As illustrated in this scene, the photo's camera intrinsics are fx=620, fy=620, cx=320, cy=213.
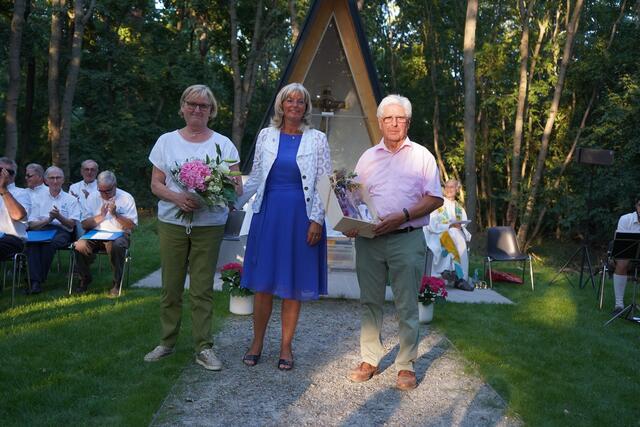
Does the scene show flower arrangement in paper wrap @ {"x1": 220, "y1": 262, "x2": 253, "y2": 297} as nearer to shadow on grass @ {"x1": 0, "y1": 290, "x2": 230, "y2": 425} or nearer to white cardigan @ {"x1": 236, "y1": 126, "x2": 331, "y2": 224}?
shadow on grass @ {"x1": 0, "y1": 290, "x2": 230, "y2": 425}

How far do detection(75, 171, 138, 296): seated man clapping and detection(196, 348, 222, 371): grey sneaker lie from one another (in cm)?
303

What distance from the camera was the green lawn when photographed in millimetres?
3773

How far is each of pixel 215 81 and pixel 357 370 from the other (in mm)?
21150

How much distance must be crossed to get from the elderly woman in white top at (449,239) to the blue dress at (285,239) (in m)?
5.16

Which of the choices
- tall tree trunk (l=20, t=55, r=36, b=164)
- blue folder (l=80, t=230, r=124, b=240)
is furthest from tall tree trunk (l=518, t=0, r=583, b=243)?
tall tree trunk (l=20, t=55, r=36, b=164)

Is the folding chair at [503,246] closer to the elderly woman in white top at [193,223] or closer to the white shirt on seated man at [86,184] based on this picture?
the white shirt on seated man at [86,184]

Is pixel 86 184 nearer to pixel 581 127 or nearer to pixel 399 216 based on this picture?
pixel 399 216

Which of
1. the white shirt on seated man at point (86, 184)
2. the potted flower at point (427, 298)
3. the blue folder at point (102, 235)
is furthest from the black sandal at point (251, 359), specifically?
the white shirt on seated man at point (86, 184)

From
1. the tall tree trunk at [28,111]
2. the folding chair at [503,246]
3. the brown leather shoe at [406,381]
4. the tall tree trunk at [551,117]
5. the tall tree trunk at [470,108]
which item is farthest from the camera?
the tall tree trunk at [28,111]

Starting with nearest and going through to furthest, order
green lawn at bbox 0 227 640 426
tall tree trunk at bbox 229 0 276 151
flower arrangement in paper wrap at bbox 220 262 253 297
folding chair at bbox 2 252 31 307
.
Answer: green lawn at bbox 0 227 640 426 < folding chair at bbox 2 252 31 307 < flower arrangement in paper wrap at bbox 220 262 253 297 < tall tree trunk at bbox 229 0 276 151

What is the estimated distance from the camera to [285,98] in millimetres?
4281

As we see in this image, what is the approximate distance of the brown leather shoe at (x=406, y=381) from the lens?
421cm

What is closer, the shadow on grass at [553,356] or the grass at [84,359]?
the grass at [84,359]

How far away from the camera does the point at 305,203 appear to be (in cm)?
434
